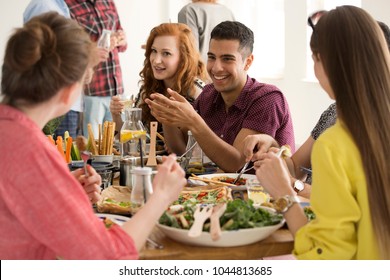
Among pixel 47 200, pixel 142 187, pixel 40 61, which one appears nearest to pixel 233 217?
pixel 142 187

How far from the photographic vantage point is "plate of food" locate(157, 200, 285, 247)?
1.46 meters

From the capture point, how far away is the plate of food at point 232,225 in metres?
1.46

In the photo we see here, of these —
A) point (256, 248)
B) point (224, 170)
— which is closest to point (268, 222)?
point (256, 248)

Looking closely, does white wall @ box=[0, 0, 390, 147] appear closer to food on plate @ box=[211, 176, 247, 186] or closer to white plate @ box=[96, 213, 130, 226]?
food on plate @ box=[211, 176, 247, 186]

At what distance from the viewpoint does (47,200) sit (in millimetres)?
1255

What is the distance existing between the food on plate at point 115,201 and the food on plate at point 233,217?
193 millimetres

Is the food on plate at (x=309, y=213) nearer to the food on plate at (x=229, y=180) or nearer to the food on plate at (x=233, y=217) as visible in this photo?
the food on plate at (x=233, y=217)

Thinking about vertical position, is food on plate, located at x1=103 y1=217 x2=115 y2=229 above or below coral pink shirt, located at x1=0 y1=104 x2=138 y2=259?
below

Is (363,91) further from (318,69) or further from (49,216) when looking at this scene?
(49,216)

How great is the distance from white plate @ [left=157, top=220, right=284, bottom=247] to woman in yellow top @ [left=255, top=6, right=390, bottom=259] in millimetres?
98

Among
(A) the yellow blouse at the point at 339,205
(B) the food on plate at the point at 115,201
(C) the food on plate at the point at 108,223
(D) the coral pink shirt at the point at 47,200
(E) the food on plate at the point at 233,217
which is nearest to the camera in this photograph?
(D) the coral pink shirt at the point at 47,200

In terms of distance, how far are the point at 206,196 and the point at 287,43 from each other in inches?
181

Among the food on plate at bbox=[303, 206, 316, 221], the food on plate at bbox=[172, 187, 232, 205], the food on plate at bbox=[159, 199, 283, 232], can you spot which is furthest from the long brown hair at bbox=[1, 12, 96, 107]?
the food on plate at bbox=[303, 206, 316, 221]

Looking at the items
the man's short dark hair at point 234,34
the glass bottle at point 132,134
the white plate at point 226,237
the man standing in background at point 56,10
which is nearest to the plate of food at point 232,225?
the white plate at point 226,237
